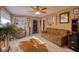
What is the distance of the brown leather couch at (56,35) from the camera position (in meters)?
2.53

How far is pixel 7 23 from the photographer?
2.47 m

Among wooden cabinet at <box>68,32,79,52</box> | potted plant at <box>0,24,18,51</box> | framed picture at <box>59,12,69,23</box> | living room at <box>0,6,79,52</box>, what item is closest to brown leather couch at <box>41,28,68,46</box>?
living room at <box>0,6,79,52</box>

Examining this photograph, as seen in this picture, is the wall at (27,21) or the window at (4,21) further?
the wall at (27,21)

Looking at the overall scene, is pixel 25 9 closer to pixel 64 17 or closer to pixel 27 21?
pixel 27 21

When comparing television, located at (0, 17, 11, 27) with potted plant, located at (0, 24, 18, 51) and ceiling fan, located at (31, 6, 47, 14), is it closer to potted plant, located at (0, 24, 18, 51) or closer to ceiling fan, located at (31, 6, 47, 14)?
potted plant, located at (0, 24, 18, 51)

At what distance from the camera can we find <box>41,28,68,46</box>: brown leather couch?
8.30ft

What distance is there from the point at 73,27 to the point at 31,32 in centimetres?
101

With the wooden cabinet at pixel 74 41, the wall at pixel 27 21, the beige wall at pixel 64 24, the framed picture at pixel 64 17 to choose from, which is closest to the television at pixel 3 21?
the wall at pixel 27 21

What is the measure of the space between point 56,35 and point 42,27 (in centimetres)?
40

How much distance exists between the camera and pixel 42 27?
106 inches

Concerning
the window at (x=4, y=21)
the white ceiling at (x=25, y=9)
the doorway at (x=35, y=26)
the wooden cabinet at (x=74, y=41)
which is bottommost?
the wooden cabinet at (x=74, y=41)

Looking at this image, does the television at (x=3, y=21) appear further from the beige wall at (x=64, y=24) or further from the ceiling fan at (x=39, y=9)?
the beige wall at (x=64, y=24)

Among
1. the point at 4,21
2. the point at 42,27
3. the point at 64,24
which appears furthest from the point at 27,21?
the point at 64,24
